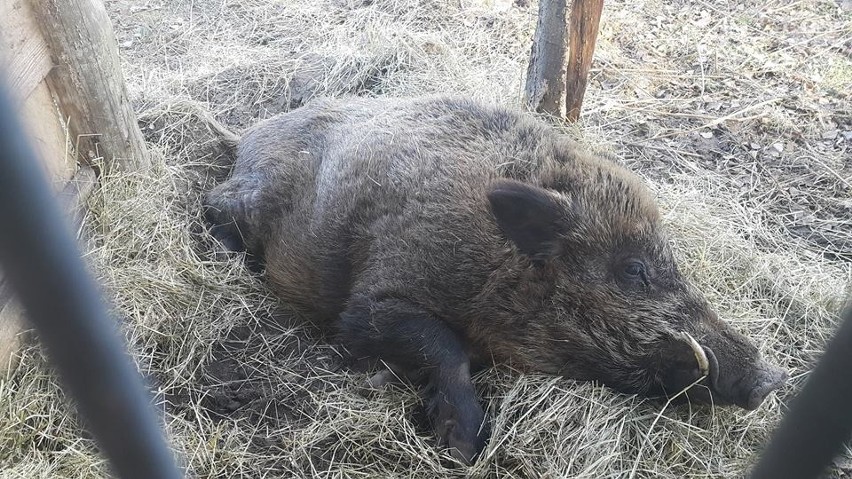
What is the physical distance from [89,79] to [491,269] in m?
2.46

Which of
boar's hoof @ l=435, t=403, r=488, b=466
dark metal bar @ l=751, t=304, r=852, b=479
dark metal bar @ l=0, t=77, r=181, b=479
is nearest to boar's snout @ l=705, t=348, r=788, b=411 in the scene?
boar's hoof @ l=435, t=403, r=488, b=466

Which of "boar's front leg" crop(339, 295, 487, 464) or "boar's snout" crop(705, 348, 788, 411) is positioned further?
"boar's front leg" crop(339, 295, 487, 464)

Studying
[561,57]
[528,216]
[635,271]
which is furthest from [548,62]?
[635,271]

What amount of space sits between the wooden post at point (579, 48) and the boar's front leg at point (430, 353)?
2551mm

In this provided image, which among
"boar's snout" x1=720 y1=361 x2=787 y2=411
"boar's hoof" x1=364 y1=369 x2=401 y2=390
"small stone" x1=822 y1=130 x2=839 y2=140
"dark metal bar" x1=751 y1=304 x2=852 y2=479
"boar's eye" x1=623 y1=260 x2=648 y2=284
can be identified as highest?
"dark metal bar" x1=751 y1=304 x2=852 y2=479

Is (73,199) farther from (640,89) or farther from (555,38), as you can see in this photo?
(640,89)

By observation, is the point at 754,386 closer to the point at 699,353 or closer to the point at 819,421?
the point at 699,353

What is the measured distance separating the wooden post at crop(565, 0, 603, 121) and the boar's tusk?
2661mm

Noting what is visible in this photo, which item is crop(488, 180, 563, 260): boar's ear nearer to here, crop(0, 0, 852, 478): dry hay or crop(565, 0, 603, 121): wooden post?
crop(0, 0, 852, 478): dry hay

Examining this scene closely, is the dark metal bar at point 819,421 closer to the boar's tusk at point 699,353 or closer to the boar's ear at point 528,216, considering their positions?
the boar's tusk at point 699,353

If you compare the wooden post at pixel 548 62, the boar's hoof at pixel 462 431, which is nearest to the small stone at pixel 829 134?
the wooden post at pixel 548 62

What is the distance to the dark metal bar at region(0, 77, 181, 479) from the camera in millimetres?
931

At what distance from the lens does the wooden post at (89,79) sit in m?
3.78

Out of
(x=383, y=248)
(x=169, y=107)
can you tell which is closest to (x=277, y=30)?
(x=169, y=107)
